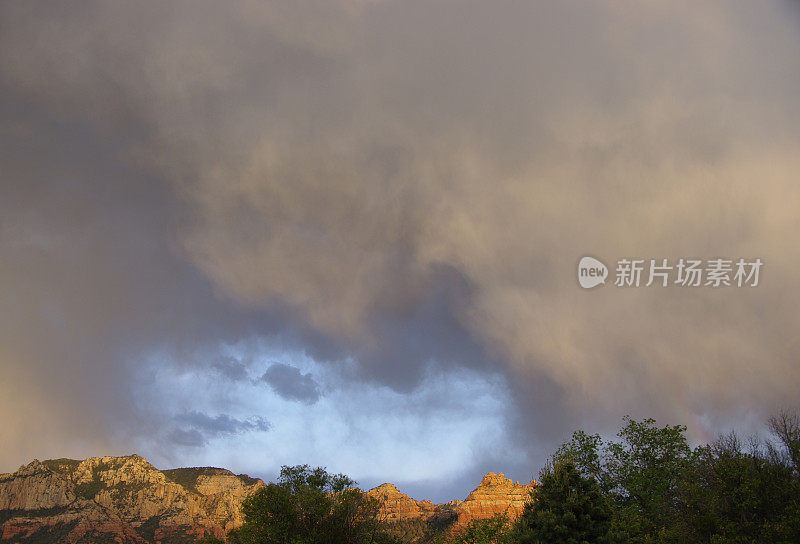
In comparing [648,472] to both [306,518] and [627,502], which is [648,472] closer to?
[627,502]

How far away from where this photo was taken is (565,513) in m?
34.0

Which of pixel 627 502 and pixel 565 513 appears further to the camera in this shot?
pixel 627 502

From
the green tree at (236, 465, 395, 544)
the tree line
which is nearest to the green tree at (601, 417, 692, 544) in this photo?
the tree line

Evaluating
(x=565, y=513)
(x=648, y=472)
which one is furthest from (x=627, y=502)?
(x=565, y=513)

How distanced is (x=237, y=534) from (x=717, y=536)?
4927 centimetres

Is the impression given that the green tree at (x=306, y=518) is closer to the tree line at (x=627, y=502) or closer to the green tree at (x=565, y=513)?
the tree line at (x=627, y=502)

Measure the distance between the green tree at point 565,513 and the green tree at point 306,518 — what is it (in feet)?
87.0

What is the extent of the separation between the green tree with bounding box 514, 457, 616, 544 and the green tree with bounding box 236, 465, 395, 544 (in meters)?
26.5

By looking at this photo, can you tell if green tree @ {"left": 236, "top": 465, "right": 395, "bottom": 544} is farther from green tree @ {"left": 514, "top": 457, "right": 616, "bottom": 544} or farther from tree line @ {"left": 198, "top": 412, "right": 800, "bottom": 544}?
green tree @ {"left": 514, "top": 457, "right": 616, "bottom": 544}

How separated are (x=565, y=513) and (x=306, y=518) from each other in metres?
32.1

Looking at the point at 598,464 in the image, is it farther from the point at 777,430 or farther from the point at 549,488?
the point at 549,488

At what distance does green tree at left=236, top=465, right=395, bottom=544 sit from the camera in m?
54.0

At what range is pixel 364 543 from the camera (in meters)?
55.2

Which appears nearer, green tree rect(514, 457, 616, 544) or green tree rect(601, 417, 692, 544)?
green tree rect(514, 457, 616, 544)
